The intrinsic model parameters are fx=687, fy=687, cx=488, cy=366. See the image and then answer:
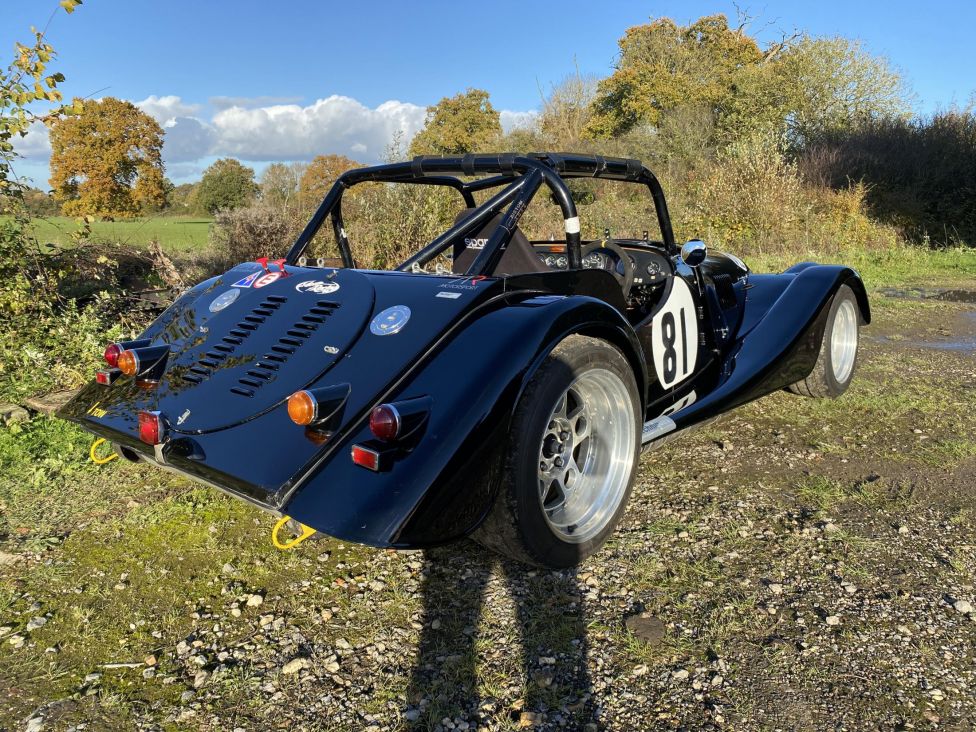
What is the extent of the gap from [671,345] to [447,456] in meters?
1.97

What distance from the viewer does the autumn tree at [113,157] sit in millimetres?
21969

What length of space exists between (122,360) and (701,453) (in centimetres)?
292

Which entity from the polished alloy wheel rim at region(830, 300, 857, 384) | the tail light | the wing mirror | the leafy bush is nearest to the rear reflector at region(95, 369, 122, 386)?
the tail light

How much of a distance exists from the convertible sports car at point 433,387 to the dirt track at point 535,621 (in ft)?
0.95

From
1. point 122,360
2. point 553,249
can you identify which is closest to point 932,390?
point 553,249

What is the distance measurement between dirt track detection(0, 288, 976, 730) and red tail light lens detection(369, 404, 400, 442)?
70 centimetres

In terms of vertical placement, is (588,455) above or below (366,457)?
below

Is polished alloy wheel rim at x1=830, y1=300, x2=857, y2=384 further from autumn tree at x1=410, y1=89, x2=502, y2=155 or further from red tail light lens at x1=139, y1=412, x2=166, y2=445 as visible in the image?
autumn tree at x1=410, y1=89, x2=502, y2=155

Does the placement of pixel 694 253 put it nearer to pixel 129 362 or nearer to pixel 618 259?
pixel 618 259

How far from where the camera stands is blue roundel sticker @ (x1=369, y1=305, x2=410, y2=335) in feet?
8.12

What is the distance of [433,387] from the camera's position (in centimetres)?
223

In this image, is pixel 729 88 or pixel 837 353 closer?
pixel 837 353

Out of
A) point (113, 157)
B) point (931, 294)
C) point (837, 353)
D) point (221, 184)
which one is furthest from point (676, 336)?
point (113, 157)

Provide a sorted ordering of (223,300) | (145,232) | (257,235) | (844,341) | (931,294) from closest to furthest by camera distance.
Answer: (223,300) → (844,341) → (931,294) → (257,235) → (145,232)
